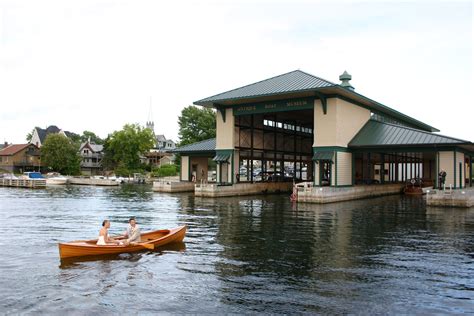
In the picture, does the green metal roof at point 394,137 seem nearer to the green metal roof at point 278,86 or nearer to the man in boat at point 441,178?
the man in boat at point 441,178

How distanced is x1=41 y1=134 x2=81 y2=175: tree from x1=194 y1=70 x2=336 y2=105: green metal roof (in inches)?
2318

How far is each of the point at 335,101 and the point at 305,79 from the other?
4.25 m

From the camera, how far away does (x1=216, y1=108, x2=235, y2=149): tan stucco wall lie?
148 ft

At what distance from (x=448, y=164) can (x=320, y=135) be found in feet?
36.3

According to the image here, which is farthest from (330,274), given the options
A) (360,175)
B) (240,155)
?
(360,175)

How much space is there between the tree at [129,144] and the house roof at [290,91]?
53623mm

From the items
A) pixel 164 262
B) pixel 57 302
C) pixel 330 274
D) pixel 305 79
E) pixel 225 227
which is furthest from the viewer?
pixel 305 79

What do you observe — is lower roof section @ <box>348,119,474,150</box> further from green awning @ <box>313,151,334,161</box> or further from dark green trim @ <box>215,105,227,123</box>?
dark green trim @ <box>215,105,227,123</box>

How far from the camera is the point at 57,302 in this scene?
9867 millimetres

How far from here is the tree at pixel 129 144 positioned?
95.7 metres

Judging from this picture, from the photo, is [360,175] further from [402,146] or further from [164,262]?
[164,262]

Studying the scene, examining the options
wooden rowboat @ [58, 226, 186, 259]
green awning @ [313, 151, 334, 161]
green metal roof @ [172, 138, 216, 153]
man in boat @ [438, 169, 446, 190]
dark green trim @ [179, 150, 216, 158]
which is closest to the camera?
wooden rowboat @ [58, 226, 186, 259]

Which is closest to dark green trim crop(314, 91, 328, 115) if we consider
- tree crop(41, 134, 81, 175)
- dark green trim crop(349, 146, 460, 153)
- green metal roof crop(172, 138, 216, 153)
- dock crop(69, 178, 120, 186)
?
dark green trim crop(349, 146, 460, 153)

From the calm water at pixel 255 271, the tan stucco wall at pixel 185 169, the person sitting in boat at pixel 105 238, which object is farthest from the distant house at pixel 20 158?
the person sitting in boat at pixel 105 238
